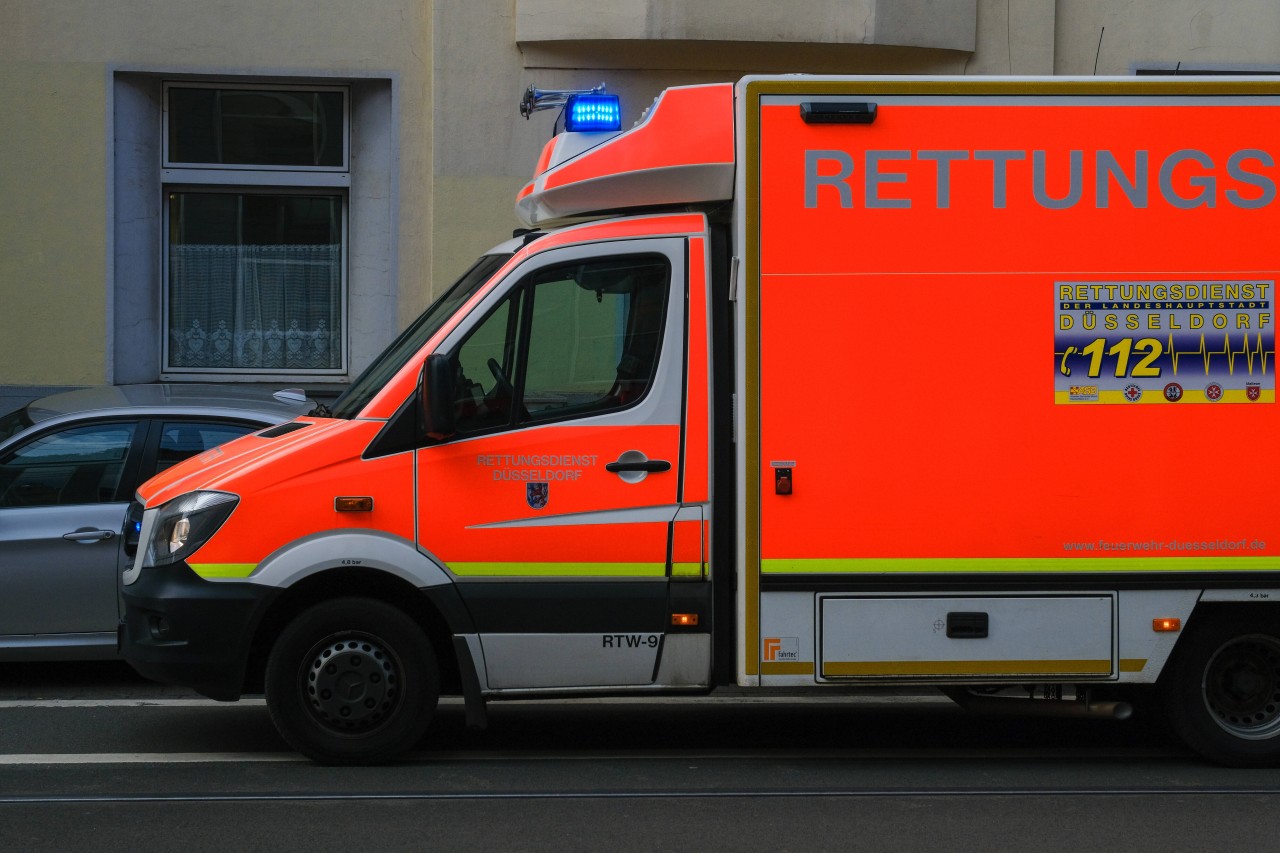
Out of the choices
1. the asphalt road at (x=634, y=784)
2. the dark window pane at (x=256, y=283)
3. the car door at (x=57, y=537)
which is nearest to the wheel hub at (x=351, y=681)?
the asphalt road at (x=634, y=784)

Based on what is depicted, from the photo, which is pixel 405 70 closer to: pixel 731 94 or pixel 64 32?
pixel 64 32

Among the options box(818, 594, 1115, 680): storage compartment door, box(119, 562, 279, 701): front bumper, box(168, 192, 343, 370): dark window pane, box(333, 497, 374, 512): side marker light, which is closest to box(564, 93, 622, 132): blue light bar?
box(333, 497, 374, 512): side marker light

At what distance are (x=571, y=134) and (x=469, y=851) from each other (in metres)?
3.25

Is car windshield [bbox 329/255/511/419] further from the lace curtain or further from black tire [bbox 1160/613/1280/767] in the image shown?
the lace curtain

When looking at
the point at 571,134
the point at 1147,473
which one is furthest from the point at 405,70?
the point at 1147,473

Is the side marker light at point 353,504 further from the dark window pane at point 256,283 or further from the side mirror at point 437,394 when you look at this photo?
the dark window pane at point 256,283

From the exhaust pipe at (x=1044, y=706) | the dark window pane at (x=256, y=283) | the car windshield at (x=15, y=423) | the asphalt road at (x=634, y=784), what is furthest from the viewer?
the dark window pane at (x=256, y=283)

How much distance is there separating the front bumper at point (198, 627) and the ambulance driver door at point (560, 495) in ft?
2.67

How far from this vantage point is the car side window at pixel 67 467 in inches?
321

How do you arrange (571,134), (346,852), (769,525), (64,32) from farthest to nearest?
(64,32), (571,134), (769,525), (346,852)

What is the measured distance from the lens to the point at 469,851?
17.5ft

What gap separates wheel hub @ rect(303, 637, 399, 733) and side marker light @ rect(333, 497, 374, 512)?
0.56 m

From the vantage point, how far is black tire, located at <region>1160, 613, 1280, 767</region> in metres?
6.54

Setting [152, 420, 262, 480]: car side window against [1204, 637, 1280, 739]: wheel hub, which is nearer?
[1204, 637, 1280, 739]: wheel hub
